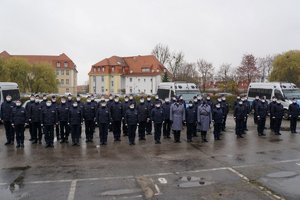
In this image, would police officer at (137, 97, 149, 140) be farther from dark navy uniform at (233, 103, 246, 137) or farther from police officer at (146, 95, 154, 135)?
dark navy uniform at (233, 103, 246, 137)

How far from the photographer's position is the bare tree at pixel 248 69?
70.3 meters

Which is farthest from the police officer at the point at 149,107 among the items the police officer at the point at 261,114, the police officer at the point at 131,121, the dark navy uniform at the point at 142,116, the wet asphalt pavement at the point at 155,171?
the police officer at the point at 261,114

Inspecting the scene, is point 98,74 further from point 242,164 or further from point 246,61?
point 242,164

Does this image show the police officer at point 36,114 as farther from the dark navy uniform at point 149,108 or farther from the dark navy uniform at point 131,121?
the dark navy uniform at point 149,108

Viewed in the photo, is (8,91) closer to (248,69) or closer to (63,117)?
(63,117)

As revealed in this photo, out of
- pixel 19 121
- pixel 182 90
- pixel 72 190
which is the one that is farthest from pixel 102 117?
pixel 182 90

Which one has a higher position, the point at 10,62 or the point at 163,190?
the point at 10,62

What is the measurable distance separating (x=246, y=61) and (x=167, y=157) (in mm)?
62424

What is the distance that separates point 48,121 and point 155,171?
563 cm

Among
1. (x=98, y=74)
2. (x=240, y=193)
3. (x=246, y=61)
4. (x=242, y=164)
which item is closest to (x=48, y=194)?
(x=240, y=193)

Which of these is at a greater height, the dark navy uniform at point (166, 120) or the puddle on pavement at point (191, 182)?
the dark navy uniform at point (166, 120)

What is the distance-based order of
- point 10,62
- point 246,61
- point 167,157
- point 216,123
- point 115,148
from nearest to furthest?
point 167,157
point 115,148
point 216,123
point 10,62
point 246,61

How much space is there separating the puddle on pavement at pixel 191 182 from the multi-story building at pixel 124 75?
7553 centimetres

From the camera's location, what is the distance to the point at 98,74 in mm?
90062
